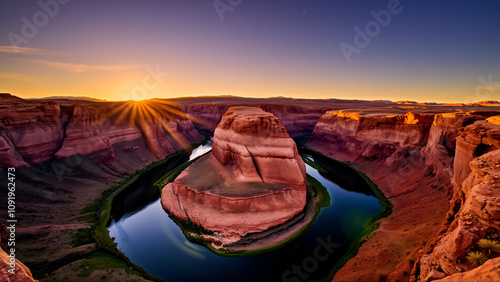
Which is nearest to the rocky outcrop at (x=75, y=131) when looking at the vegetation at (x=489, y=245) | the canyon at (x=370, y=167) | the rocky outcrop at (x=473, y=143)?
the canyon at (x=370, y=167)

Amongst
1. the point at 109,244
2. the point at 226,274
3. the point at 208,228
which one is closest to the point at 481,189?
the point at 226,274

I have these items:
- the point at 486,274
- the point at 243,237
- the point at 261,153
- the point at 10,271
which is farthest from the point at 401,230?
the point at 10,271

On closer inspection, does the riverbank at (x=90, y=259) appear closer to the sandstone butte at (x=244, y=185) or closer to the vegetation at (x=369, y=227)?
the sandstone butte at (x=244, y=185)

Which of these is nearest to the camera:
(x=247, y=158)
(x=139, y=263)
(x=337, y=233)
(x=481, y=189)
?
(x=481, y=189)

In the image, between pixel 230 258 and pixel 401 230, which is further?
pixel 401 230

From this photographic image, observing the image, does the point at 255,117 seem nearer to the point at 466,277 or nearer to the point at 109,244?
the point at 109,244

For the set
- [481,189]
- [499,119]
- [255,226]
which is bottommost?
[255,226]

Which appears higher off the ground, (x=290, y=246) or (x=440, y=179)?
(x=440, y=179)

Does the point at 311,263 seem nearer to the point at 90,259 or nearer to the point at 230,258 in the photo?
the point at 230,258
